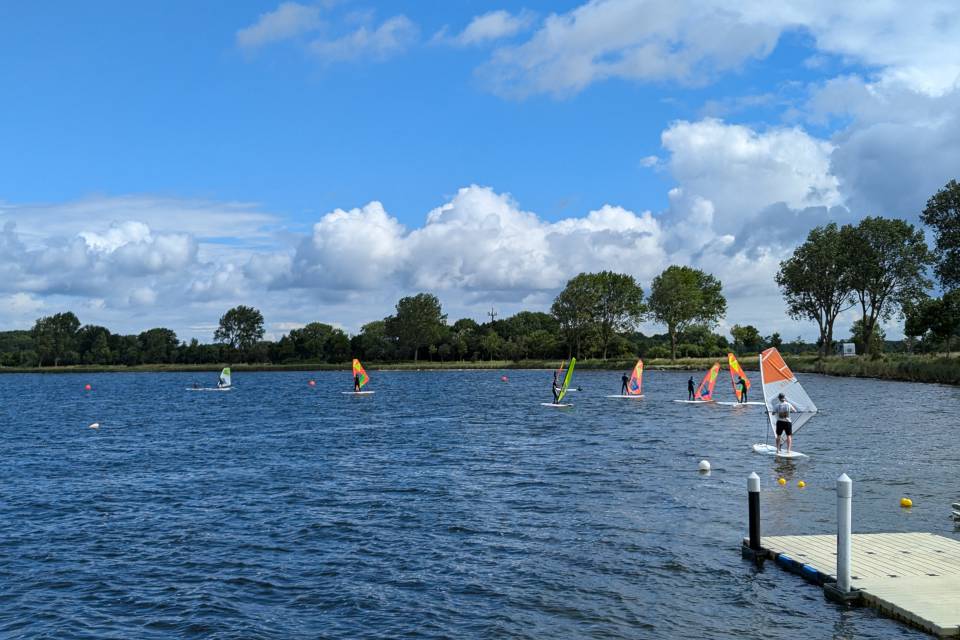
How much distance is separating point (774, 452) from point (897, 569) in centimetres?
1715

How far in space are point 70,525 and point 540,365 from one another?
471 feet

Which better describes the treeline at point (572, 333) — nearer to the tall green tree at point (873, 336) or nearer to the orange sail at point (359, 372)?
the tall green tree at point (873, 336)

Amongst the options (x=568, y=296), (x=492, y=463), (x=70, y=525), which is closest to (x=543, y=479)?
(x=492, y=463)

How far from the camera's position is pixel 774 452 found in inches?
1210

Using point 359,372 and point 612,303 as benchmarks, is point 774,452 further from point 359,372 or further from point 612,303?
point 612,303

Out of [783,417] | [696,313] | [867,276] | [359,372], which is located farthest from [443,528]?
[696,313]

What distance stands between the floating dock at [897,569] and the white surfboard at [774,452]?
13428 millimetres

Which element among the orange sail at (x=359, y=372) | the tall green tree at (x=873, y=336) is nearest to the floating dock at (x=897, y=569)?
the orange sail at (x=359, y=372)

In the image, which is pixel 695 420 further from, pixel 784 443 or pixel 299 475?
pixel 299 475

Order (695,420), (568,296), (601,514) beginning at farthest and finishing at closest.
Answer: (568,296), (695,420), (601,514)

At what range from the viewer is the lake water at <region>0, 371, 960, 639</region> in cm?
1368

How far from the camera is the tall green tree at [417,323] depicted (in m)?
178

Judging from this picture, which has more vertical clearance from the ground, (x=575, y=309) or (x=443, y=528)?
(x=575, y=309)

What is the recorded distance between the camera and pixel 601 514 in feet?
68.6
